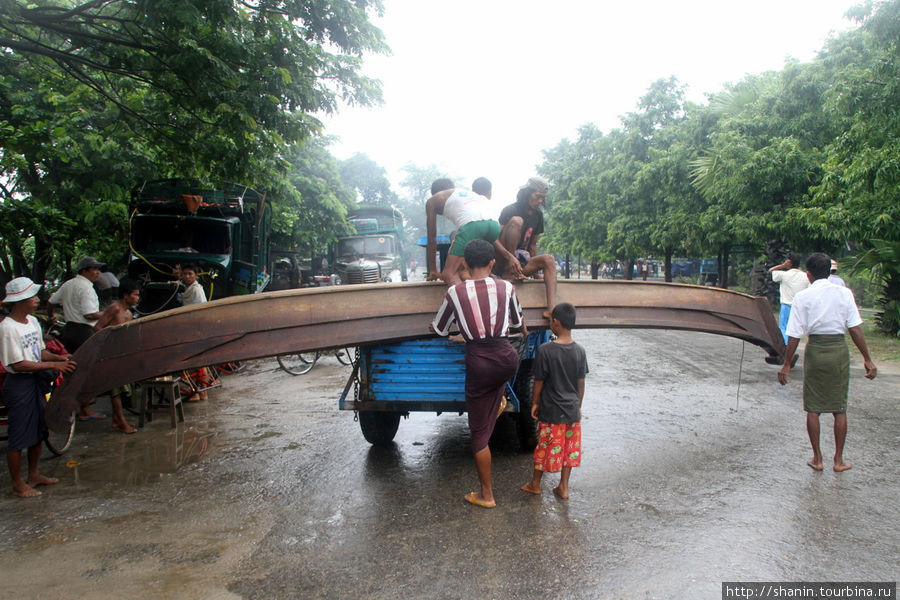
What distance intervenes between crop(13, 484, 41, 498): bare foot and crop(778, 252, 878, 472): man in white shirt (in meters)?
5.88

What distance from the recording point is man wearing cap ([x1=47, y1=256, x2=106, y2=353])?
260 inches

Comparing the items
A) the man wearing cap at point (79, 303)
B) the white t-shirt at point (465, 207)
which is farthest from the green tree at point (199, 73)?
the white t-shirt at point (465, 207)

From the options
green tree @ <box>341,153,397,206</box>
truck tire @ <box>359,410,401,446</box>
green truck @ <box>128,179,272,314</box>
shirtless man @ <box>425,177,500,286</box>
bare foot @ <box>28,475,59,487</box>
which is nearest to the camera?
bare foot @ <box>28,475,59,487</box>

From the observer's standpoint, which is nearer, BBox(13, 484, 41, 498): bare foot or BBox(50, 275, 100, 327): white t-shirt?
BBox(13, 484, 41, 498): bare foot

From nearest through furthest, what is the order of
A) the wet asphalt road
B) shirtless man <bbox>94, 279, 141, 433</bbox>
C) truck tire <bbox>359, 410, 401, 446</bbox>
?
the wet asphalt road
truck tire <bbox>359, 410, 401, 446</bbox>
shirtless man <bbox>94, 279, 141, 433</bbox>

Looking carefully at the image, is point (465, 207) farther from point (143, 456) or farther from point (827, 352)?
point (143, 456)

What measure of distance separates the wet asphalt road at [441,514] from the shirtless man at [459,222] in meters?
1.62

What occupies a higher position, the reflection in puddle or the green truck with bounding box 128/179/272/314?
the green truck with bounding box 128/179/272/314

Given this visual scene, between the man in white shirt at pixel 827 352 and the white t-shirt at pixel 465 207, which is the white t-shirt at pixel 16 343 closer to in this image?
the white t-shirt at pixel 465 207

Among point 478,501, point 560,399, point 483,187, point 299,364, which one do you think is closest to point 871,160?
point 483,187

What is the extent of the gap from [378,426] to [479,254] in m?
2.13

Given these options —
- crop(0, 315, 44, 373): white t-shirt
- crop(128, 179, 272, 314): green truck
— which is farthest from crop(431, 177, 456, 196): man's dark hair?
crop(128, 179, 272, 314): green truck

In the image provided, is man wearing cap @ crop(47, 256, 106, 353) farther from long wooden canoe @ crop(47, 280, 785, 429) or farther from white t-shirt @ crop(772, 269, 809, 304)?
white t-shirt @ crop(772, 269, 809, 304)

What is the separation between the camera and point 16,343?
171 inches
